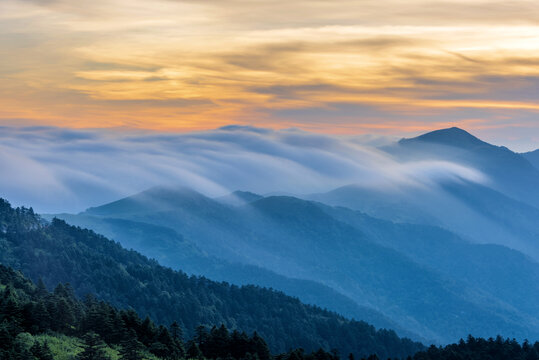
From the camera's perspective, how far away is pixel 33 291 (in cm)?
17162

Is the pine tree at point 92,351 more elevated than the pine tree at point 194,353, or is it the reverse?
the pine tree at point 92,351

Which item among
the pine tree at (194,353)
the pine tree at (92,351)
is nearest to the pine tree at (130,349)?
the pine tree at (92,351)

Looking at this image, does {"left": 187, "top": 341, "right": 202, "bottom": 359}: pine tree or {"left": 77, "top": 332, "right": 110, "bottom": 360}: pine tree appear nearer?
{"left": 77, "top": 332, "right": 110, "bottom": 360}: pine tree

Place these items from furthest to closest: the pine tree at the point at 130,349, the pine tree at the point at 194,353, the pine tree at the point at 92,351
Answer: the pine tree at the point at 194,353 → the pine tree at the point at 130,349 → the pine tree at the point at 92,351

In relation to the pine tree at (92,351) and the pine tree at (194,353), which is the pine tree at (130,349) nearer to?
the pine tree at (92,351)

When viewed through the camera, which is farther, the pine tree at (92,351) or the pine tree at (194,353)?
the pine tree at (194,353)

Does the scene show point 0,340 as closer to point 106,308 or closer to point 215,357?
point 106,308

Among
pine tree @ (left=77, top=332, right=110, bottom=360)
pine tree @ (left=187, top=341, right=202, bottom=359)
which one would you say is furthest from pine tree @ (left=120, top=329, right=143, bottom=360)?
pine tree @ (left=187, top=341, right=202, bottom=359)

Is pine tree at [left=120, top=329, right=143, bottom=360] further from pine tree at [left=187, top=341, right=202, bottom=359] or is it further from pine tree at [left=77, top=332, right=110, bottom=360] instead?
pine tree at [left=187, top=341, right=202, bottom=359]

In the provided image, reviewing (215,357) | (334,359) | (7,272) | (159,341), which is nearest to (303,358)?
(334,359)

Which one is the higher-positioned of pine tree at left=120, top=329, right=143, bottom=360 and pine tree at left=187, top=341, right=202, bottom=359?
pine tree at left=120, top=329, right=143, bottom=360

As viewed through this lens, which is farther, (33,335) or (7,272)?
(7,272)

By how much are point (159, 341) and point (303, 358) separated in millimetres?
28133

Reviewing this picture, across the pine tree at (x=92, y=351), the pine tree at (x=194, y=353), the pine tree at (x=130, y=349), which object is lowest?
the pine tree at (x=194, y=353)
